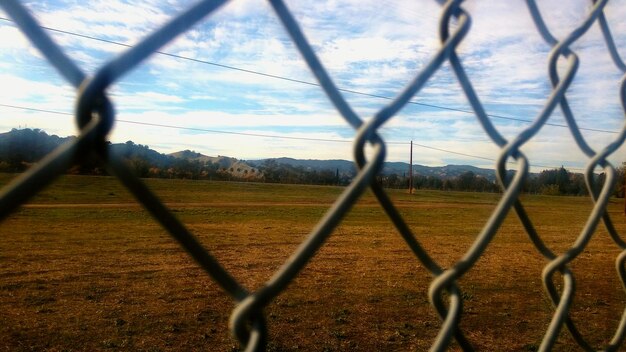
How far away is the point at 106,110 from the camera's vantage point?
0.41 metres

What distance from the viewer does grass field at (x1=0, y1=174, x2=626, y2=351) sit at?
5160 mm

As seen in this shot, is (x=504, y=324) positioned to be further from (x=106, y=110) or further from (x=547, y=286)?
(x=106, y=110)

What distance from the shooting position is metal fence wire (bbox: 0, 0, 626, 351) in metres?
0.41

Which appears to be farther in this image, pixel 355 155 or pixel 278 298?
pixel 278 298

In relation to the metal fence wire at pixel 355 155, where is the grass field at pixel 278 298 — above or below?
below

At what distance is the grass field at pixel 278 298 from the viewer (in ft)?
16.9

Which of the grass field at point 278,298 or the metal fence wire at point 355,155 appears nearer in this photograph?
the metal fence wire at point 355,155

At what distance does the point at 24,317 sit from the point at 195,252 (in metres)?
6.08

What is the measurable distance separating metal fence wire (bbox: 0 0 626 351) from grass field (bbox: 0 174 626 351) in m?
0.74

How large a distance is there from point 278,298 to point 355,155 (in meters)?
6.37

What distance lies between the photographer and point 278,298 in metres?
6.74

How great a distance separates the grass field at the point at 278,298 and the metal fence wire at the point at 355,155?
0.74 meters

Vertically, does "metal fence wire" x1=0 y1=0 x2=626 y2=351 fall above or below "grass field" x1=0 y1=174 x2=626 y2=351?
above

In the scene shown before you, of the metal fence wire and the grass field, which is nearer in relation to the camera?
the metal fence wire
